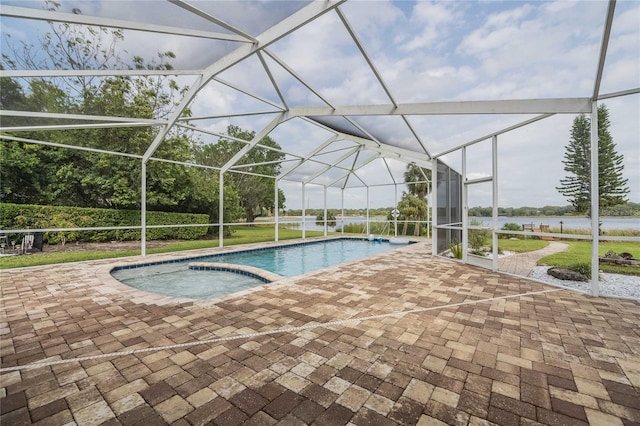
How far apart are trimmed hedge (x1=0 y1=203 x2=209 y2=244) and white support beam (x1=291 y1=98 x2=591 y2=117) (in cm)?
1053

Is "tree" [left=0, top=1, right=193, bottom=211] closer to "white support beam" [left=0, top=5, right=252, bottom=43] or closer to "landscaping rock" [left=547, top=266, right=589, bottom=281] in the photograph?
"white support beam" [left=0, top=5, right=252, bottom=43]

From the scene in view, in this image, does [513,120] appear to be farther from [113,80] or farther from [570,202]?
[113,80]

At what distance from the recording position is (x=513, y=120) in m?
5.32

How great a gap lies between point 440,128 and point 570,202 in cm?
295

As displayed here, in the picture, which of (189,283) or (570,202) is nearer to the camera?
(570,202)

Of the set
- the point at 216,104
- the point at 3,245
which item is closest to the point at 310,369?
the point at 216,104

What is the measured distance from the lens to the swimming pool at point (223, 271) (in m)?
5.92

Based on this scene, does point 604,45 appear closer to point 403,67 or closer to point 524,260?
point 403,67

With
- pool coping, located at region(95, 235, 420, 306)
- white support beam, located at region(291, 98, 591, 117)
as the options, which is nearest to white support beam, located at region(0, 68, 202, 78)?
pool coping, located at region(95, 235, 420, 306)

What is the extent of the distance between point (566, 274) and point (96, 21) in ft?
27.8

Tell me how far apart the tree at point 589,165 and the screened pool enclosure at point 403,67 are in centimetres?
12

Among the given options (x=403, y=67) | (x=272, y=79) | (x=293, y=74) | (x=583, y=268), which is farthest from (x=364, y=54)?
(x=583, y=268)

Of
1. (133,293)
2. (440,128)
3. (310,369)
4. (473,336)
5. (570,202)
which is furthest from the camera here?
(440,128)

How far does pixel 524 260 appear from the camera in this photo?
23.8 feet
